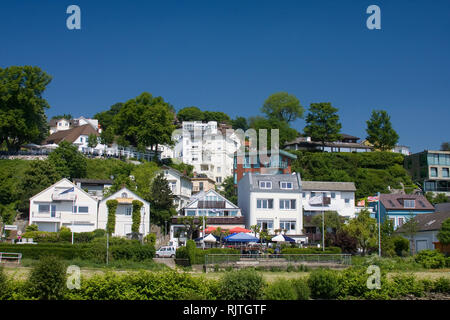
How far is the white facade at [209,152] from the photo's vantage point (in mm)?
102812

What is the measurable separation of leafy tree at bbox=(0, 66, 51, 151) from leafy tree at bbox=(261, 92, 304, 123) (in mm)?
55055

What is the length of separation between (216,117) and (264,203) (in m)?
89.0

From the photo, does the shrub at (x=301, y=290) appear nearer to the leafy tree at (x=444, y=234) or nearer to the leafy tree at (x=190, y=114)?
the leafy tree at (x=444, y=234)

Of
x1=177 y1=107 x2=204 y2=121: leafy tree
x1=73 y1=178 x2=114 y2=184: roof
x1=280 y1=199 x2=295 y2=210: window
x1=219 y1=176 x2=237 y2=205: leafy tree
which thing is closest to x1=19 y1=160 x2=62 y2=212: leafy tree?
x1=73 y1=178 x2=114 y2=184: roof

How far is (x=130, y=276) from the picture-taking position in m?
26.6

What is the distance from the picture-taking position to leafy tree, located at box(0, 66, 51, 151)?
76.1 metres

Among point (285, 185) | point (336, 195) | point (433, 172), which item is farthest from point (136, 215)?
point (433, 172)

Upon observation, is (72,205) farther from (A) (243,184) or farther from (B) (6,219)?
(A) (243,184)

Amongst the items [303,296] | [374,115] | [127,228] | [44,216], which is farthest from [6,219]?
[374,115]

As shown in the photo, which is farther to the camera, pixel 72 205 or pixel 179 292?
pixel 72 205

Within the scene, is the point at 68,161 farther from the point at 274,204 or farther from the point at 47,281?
the point at 47,281

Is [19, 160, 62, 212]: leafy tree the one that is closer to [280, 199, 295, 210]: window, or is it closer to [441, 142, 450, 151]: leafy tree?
[280, 199, 295, 210]: window

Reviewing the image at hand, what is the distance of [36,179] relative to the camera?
2569 inches

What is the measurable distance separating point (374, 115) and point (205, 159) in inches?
1472
